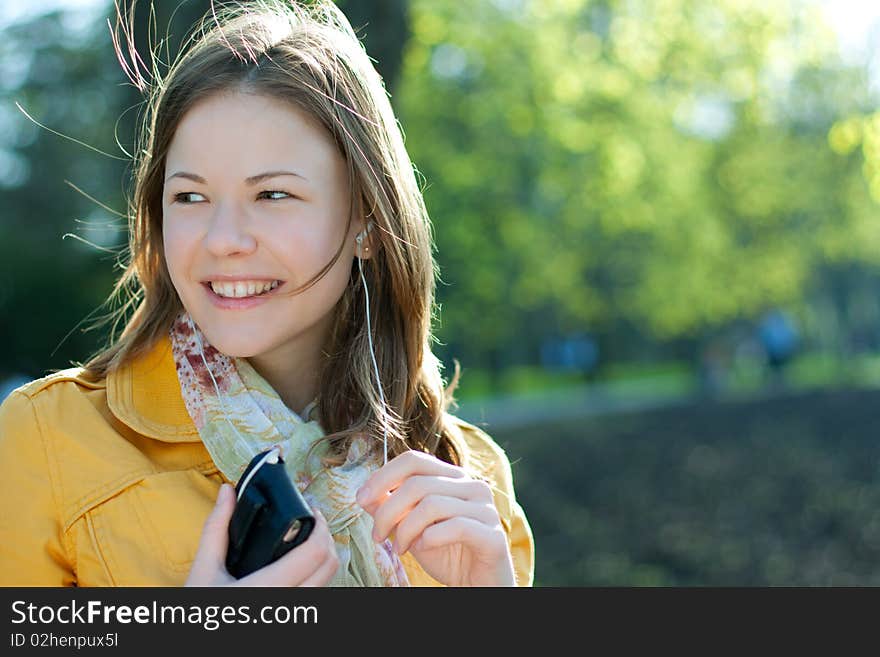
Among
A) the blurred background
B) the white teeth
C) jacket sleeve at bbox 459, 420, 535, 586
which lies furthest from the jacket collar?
the blurred background

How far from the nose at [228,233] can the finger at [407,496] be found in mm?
557

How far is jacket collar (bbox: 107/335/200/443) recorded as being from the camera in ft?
7.06

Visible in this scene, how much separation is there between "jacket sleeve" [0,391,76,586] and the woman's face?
39 centimetres

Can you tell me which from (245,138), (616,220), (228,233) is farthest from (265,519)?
(616,220)

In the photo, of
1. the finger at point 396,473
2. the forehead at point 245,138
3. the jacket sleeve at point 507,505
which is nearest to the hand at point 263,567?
the finger at point 396,473

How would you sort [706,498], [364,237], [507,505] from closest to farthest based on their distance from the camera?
[364,237]
[507,505]
[706,498]

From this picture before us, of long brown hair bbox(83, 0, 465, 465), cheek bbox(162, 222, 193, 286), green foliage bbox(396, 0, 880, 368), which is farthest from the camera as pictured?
green foliage bbox(396, 0, 880, 368)

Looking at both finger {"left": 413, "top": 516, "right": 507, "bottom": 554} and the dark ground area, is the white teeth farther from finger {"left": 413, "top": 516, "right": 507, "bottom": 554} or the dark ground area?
the dark ground area

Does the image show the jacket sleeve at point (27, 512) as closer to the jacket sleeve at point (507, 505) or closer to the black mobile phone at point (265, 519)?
the black mobile phone at point (265, 519)

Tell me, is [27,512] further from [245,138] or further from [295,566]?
[245,138]

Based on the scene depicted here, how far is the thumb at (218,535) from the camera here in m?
1.76

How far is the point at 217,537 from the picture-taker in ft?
5.79

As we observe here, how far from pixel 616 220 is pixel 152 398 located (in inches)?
685

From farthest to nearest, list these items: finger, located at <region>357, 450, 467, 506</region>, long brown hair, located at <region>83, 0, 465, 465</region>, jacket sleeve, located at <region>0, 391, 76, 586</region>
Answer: long brown hair, located at <region>83, 0, 465, 465</region>, jacket sleeve, located at <region>0, 391, 76, 586</region>, finger, located at <region>357, 450, 467, 506</region>
